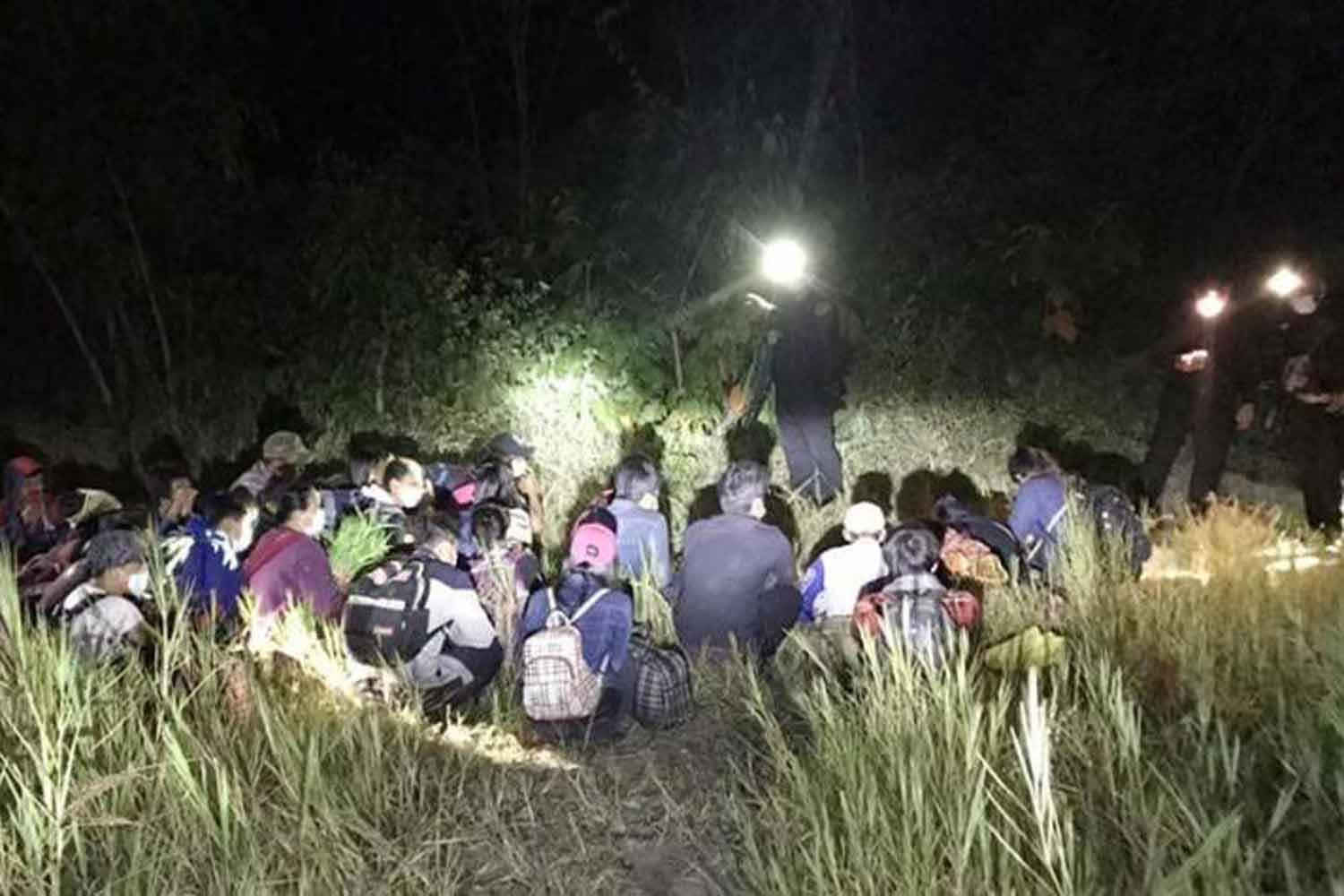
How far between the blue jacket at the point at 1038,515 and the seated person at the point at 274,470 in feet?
12.4

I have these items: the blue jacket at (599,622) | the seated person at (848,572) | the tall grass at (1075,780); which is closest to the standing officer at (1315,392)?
the seated person at (848,572)

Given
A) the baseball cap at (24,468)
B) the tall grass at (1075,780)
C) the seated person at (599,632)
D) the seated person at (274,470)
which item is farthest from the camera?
the baseball cap at (24,468)

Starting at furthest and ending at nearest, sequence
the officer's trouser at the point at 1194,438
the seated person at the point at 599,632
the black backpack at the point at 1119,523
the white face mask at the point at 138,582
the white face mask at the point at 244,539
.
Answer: the officer's trouser at the point at 1194,438
the white face mask at the point at 244,539
the black backpack at the point at 1119,523
the seated person at the point at 599,632
the white face mask at the point at 138,582

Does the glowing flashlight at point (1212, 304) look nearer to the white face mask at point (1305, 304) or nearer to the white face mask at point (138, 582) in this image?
the white face mask at point (1305, 304)

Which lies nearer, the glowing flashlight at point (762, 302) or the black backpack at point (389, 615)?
the black backpack at point (389, 615)

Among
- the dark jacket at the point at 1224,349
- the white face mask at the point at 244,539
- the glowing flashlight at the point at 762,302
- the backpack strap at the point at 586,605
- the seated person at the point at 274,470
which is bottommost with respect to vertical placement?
the backpack strap at the point at 586,605

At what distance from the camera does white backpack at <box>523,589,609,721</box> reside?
446 cm

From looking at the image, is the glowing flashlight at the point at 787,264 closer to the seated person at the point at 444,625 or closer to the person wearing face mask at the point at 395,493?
the person wearing face mask at the point at 395,493

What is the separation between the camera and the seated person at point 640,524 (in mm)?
6031

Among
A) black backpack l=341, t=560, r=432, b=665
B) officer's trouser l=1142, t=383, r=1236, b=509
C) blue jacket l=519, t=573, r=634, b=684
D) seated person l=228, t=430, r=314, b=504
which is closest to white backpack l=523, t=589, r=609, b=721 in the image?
blue jacket l=519, t=573, r=634, b=684

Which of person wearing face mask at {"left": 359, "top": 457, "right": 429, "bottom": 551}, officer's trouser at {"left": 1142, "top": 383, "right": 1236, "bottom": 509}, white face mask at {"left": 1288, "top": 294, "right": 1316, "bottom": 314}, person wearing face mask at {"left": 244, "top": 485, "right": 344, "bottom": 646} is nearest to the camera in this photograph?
person wearing face mask at {"left": 244, "top": 485, "right": 344, "bottom": 646}

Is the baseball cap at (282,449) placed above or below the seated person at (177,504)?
above

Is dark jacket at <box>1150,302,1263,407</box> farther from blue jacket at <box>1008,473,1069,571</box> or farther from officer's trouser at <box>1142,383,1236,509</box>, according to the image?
blue jacket at <box>1008,473,1069,571</box>

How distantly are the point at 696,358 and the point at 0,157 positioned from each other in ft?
18.0
